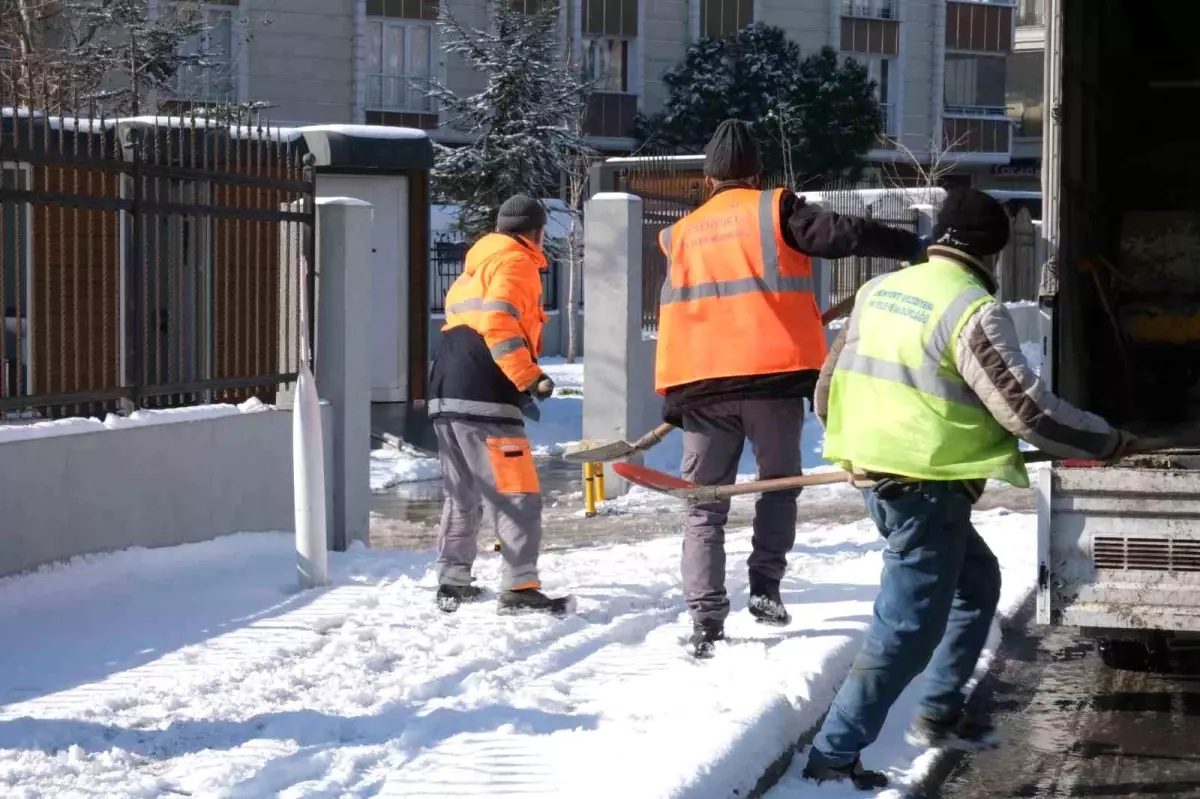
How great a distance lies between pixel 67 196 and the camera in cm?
771

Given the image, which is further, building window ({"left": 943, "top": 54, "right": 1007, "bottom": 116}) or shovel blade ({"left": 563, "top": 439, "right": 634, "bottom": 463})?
building window ({"left": 943, "top": 54, "right": 1007, "bottom": 116})

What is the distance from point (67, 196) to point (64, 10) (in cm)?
1673

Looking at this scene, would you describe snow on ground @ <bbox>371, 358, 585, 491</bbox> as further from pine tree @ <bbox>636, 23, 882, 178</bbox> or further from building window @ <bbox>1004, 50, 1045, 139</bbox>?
building window @ <bbox>1004, 50, 1045, 139</bbox>

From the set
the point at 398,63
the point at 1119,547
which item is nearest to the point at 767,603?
the point at 1119,547

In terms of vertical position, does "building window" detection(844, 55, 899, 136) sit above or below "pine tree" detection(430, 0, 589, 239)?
above

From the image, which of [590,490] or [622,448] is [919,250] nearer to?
[622,448]

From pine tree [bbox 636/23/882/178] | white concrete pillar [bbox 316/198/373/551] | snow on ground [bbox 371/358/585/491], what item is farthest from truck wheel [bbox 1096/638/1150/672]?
pine tree [bbox 636/23/882/178]

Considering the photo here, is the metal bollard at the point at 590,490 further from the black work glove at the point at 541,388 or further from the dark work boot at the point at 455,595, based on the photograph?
the black work glove at the point at 541,388

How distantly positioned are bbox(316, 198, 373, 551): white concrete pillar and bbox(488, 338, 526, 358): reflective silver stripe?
2.01 meters

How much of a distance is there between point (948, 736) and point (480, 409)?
2608 mm

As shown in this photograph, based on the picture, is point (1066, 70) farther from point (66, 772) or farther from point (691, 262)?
point (66, 772)

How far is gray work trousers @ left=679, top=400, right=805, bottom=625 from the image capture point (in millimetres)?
6586

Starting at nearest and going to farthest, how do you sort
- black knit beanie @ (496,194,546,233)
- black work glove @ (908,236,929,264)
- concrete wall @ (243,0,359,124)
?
1. black work glove @ (908,236,929,264)
2. black knit beanie @ (496,194,546,233)
3. concrete wall @ (243,0,359,124)

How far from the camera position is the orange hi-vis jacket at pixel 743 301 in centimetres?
654
